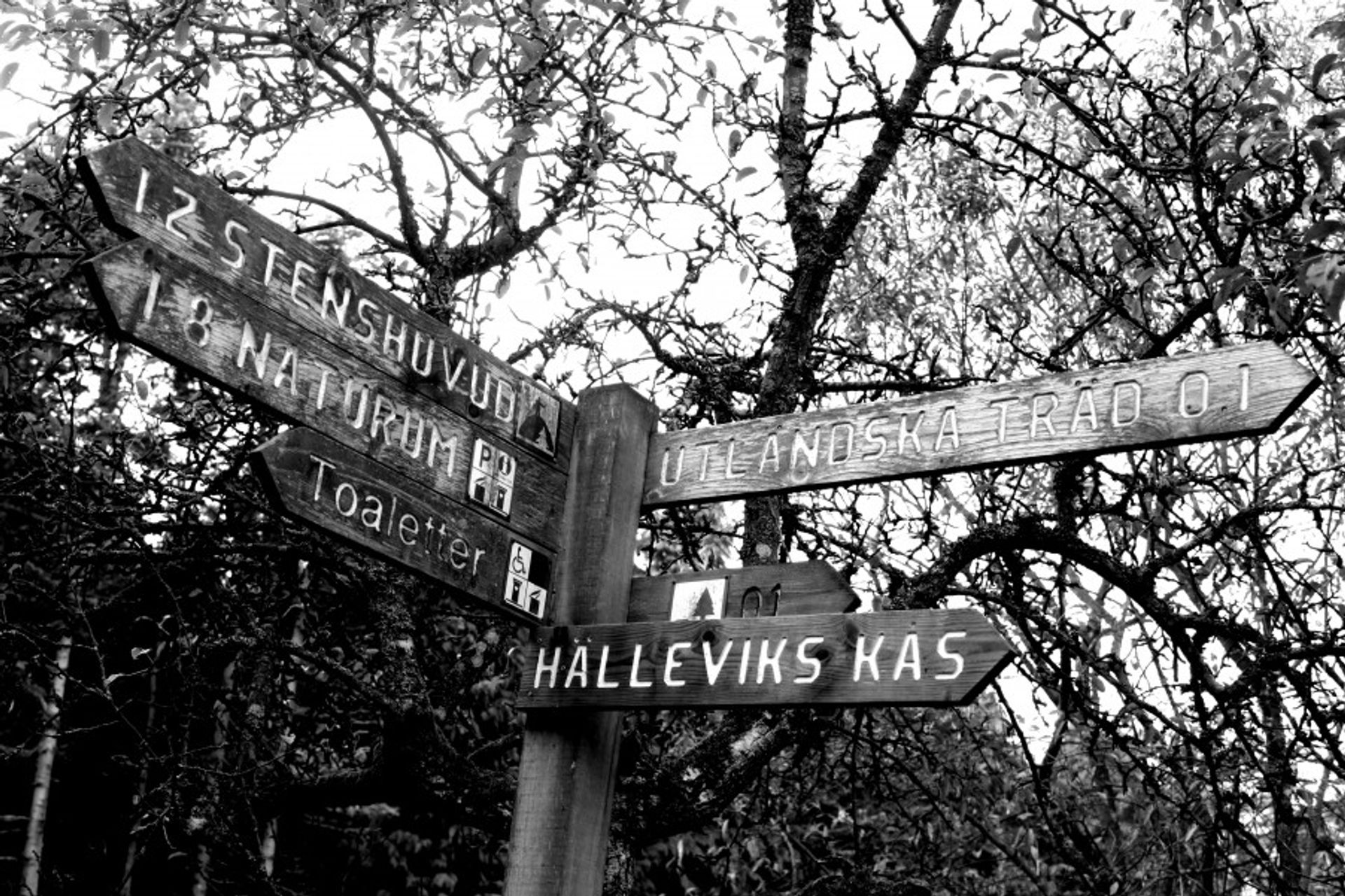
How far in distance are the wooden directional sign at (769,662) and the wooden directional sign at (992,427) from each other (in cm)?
40

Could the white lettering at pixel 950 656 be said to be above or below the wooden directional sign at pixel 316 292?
below

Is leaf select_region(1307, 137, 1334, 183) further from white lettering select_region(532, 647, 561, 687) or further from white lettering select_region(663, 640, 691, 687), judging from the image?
white lettering select_region(532, 647, 561, 687)

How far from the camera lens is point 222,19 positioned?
21.5 ft

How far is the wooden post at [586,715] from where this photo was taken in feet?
10.9

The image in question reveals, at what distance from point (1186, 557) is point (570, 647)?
2868 millimetres

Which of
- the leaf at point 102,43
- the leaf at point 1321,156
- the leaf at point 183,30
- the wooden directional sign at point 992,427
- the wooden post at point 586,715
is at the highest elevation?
the leaf at point 183,30

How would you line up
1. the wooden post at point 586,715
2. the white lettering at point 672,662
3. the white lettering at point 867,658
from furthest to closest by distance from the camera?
1. the wooden post at point 586,715
2. the white lettering at point 672,662
3. the white lettering at point 867,658

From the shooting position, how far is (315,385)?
3.01 meters

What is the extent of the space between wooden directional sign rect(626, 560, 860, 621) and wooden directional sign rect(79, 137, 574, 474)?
45cm

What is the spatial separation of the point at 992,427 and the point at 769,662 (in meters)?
0.72

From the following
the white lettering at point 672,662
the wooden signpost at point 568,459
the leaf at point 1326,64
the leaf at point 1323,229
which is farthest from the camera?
the leaf at point 1326,64

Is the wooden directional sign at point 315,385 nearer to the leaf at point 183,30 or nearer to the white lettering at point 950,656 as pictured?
the white lettering at point 950,656

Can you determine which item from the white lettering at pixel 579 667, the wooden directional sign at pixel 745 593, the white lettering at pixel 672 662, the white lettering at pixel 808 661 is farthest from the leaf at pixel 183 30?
the white lettering at pixel 808 661

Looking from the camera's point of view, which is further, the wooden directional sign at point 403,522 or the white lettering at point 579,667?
the white lettering at point 579,667
